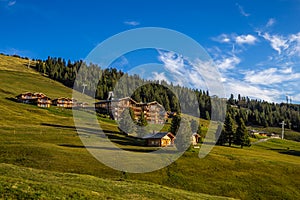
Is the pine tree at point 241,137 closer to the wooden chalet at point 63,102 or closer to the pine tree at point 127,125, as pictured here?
the pine tree at point 127,125

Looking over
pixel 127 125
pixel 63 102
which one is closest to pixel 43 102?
pixel 63 102

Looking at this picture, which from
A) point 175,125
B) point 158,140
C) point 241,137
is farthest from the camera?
point 241,137

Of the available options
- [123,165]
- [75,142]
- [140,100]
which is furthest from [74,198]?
[140,100]

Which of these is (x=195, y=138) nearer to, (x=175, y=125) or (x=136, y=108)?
(x=175, y=125)

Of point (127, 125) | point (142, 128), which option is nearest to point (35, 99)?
point (127, 125)

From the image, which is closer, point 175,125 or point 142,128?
point 175,125

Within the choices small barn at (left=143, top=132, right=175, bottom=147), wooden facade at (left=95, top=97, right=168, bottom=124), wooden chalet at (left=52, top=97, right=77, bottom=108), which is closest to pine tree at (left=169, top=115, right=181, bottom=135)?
small barn at (left=143, top=132, right=175, bottom=147)

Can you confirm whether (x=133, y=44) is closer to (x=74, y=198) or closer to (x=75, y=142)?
(x=74, y=198)

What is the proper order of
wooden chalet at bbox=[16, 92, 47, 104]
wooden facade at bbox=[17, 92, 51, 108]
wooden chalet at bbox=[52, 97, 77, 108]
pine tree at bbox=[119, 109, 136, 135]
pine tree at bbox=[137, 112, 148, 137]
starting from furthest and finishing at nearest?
wooden chalet at bbox=[52, 97, 77, 108], wooden facade at bbox=[17, 92, 51, 108], wooden chalet at bbox=[16, 92, 47, 104], pine tree at bbox=[119, 109, 136, 135], pine tree at bbox=[137, 112, 148, 137]

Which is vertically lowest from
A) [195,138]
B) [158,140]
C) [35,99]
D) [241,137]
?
[158,140]

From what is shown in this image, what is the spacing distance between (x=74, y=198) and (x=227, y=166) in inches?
1743

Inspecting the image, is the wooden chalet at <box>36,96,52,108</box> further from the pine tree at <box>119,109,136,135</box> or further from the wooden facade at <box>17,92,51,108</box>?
the pine tree at <box>119,109,136,135</box>

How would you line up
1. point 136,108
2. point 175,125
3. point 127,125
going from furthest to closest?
point 136,108 < point 127,125 < point 175,125

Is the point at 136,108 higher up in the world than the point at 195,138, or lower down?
higher up
